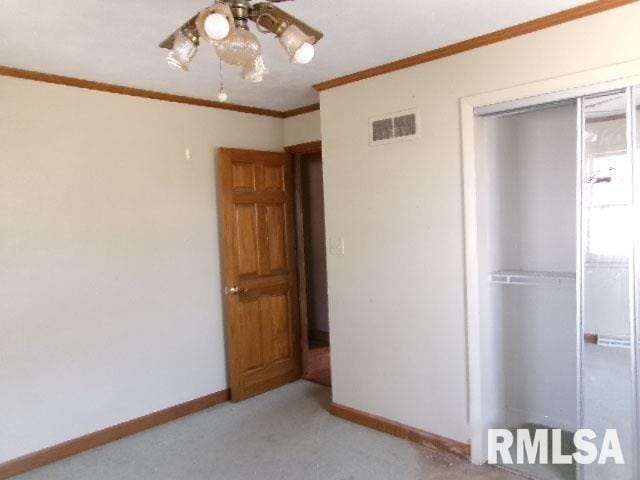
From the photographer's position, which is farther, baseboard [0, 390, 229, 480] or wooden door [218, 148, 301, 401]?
wooden door [218, 148, 301, 401]

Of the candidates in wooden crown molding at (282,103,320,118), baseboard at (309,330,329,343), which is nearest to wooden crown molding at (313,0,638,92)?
wooden crown molding at (282,103,320,118)

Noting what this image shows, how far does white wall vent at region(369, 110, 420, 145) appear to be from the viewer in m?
2.95

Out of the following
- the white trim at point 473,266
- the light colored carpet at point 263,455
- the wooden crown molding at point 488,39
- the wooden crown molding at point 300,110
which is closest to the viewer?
the wooden crown molding at point 488,39

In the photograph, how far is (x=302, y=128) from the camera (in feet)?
13.8

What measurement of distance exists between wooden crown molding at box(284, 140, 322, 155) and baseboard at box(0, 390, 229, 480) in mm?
2115

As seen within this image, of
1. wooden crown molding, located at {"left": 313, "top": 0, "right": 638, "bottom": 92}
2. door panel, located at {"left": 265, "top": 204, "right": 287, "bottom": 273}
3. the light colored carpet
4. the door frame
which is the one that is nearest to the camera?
wooden crown molding, located at {"left": 313, "top": 0, "right": 638, "bottom": 92}

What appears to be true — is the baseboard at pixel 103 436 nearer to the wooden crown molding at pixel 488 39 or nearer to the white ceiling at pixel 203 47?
the white ceiling at pixel 203 47

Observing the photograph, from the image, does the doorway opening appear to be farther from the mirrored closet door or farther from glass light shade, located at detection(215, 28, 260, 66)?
glass light shade, located at detection(215, 28, 260, 66)

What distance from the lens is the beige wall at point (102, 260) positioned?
2869 millimetres

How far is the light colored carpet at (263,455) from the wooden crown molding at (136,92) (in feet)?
7.69

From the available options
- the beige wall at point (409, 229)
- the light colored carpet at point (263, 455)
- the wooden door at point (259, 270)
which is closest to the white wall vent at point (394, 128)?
the beige wall at point (409, 229)

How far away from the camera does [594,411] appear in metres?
2.41

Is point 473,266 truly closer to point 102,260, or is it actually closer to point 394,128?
point 394,128

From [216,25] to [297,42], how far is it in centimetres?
31
